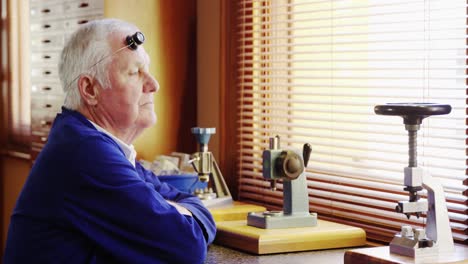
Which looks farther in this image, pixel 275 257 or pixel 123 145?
pixel 275 257

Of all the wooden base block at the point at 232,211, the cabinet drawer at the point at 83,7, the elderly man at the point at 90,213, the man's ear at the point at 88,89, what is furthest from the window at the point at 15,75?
the elderly man at the point at 90,213

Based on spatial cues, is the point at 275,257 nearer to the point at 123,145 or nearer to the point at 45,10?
the point at 123,145

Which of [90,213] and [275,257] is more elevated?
[90,213]

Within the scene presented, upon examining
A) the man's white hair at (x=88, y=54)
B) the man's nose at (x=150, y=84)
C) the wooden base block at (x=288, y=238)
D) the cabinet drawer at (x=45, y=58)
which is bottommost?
the wooden base block at (x=288, y=238)

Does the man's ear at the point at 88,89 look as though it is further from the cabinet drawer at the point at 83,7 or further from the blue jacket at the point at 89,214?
the cabinet drawer at the point at 83,7

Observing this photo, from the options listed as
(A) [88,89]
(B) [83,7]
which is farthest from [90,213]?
(B) [83,7]

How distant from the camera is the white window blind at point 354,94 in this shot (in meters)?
2.57

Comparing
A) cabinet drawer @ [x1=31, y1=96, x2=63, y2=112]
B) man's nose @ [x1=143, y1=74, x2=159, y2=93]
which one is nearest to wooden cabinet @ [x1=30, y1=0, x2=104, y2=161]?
cabinet drawer @ [x1=31, y1=96, x2=63, y2=112]

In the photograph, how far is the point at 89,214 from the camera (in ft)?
7.23

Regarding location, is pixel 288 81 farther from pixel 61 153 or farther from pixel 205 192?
pixel 61 153

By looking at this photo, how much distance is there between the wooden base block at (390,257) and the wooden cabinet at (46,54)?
6.39 feet

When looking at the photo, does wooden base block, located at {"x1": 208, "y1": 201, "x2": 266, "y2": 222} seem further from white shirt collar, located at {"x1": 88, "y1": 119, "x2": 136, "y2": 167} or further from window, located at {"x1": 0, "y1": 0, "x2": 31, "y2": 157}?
window, located at {"x1": 0, "y1": 0, "x2": 31, "y2": 157}

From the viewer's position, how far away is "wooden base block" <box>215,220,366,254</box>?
2.59 metres

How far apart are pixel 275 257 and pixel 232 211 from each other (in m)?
0.51
